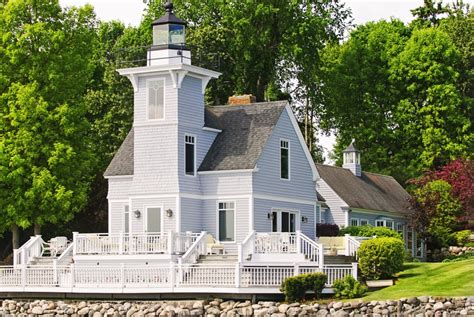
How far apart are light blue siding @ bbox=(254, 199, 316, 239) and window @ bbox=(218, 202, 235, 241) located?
958 millimetres

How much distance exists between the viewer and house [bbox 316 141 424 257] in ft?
195

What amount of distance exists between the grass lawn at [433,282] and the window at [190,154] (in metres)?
9.52

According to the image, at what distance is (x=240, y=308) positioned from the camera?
40.7m

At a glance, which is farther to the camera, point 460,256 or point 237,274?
point 460,256

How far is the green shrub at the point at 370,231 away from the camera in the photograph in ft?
176

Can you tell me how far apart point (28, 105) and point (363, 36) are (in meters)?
28.5

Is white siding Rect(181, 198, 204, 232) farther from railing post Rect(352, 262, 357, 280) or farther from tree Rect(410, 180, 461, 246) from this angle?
tree Rect(410, 180, 461, 246)

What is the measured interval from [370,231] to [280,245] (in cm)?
1102

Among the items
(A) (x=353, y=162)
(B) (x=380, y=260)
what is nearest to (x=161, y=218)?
(B) (x=380, y=260)

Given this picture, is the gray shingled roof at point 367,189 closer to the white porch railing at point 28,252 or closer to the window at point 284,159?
the window at point 284,159

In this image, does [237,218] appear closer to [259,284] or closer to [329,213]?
[259,284]

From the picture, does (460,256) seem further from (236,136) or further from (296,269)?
(296,269)

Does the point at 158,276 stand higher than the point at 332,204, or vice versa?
the point at 332,204

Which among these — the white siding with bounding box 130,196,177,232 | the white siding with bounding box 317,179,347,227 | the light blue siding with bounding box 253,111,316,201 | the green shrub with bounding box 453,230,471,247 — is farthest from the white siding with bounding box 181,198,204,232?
the green shrub with bounding box 453,230,471,247
